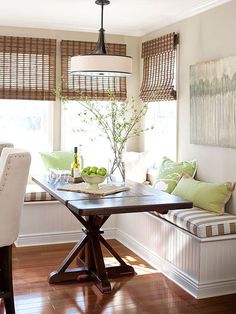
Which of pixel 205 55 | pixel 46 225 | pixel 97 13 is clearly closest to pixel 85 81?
pixel 97 13

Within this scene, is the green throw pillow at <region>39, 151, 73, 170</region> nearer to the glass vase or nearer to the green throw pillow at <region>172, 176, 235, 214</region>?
the glass vase

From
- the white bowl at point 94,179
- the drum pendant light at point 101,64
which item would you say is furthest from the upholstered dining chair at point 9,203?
the drum pendant light at point 101,64

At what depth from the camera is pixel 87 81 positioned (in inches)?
223

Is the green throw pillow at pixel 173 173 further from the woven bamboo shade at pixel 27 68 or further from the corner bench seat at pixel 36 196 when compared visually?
the woven bamboo shade at pixel 27 68

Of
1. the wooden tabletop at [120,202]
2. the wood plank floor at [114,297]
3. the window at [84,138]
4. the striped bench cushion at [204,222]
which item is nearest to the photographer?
the wooden tabletop at [120,202]

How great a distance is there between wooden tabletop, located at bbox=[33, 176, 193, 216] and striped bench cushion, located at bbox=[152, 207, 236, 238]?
0.99ft

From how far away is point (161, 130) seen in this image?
18.1 feet

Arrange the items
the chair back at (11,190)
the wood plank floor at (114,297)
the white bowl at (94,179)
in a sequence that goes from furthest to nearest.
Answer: the white bowl at (94,179)
the wood plank floor at (114,297)
the chair back at (11,190)

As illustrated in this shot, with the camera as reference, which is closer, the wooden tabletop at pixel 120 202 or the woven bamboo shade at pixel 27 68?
the wooden tabletop at pixel 120 202

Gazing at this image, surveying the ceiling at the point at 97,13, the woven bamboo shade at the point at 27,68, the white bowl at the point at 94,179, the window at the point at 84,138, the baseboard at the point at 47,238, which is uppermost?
the ceiling at the point at 97,13

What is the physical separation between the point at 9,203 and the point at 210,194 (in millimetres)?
1855

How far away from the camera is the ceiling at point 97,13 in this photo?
4406mm

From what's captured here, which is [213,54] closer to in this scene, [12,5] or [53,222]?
[12,5]

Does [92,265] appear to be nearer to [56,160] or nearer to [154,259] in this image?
[154,259]
